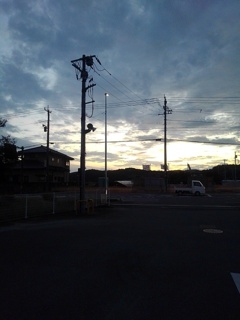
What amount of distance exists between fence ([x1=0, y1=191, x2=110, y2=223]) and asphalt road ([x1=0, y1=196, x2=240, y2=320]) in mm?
4143

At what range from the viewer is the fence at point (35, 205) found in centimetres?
1563

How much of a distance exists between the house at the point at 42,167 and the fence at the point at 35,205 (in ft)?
107

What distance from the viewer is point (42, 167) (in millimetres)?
57250

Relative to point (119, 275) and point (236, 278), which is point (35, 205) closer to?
point (119, 275)

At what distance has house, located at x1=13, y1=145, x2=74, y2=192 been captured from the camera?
5731 centimetres

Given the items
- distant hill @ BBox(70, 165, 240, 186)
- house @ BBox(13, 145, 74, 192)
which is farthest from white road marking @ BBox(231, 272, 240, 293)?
distant hill @ BBox(70, 165, 240, 186)

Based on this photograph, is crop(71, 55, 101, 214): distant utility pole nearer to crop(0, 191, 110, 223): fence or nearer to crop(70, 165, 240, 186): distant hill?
crop(0, 191, 110, 223): fence

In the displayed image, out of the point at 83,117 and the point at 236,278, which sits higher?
the point at 83,117

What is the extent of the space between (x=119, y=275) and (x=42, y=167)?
2068 inches

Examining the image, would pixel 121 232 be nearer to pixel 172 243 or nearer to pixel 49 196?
pixel 172 243

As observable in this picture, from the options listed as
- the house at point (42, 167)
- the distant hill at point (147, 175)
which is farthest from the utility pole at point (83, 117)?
the distant hill at point (147, 175)

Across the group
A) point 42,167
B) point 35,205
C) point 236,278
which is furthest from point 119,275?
point 42,167

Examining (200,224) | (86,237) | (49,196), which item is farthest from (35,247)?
(49,196)

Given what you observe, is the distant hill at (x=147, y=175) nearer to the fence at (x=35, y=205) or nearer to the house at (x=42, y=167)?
the house at (x=42, y=167)
